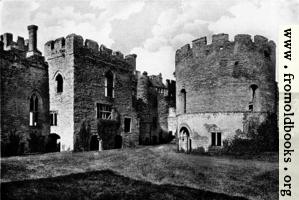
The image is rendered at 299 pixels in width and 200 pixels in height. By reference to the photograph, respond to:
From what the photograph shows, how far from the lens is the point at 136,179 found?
12844 millimetres

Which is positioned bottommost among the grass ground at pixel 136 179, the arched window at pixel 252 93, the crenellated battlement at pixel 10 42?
the grass ground at pixel 136 179

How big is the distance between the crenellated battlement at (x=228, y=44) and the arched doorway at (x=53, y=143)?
12.7 m

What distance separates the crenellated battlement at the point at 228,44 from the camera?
22.9 metres

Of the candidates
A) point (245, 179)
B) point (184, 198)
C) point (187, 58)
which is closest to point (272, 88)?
point (187, 58)

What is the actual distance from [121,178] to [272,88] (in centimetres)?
1629

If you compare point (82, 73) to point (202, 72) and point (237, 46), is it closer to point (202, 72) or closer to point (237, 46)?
point (202, 72)

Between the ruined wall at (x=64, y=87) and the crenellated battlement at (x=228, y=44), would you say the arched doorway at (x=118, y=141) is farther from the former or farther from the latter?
the crenellated battlement at (x=228, y=44)

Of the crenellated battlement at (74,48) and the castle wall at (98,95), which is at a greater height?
the crenellated battlement at (74,48)

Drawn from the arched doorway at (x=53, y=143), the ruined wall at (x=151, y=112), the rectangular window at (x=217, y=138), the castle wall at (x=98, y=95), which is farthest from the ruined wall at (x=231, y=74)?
the ruined wall at (x=151, y=112)

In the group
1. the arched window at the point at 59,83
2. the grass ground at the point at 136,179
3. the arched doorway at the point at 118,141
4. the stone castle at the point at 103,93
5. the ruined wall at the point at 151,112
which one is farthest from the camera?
the ruined wall at the point at 151,112

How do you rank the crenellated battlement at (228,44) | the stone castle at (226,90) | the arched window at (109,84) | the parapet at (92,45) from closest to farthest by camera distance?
the stone castle at (226,90) → the crenellated battlement at (228,44) → the parapet at (92,45) → the arched window at (109,84)

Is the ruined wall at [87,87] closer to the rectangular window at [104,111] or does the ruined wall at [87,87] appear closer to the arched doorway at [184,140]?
the rectangular window at [104,111]

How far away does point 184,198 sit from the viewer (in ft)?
32.4

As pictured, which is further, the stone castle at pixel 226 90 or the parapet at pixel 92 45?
the parapet at pixel 92 45
